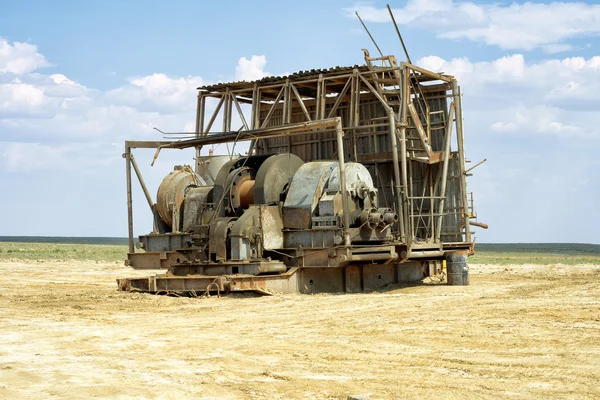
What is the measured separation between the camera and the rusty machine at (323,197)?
20.5 m

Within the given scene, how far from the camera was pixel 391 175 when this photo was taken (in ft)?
80.7

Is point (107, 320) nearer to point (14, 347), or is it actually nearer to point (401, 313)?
point (14, 347)

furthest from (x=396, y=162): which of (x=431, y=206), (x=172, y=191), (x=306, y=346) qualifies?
(x=306, y=346)

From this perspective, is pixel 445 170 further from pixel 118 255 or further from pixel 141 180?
pixel 118 255

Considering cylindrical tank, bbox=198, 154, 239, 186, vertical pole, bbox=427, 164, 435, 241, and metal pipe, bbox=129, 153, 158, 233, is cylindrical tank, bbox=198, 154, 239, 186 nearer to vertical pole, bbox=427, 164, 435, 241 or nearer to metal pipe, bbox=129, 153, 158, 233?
metal pipe, bbox=129, 153, 158, 233

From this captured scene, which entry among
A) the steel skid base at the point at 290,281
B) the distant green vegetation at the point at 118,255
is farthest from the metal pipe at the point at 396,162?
the distant green vegetation at the point at 118,255

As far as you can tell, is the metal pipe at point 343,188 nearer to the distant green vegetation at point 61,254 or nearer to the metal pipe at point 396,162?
the metal pipe at point 396,162

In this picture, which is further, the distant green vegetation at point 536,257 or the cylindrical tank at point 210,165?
the distant green vegetation at point 536,257

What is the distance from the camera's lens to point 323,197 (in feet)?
68.9

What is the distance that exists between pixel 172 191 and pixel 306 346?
12.2 m

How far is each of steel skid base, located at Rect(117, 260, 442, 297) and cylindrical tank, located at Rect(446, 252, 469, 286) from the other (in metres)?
1.18

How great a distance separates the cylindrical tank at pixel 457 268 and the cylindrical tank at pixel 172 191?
6923 mm

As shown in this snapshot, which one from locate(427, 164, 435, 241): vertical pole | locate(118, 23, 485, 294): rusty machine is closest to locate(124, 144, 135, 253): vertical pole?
locate(118, 23, 485, 294): rusty machine

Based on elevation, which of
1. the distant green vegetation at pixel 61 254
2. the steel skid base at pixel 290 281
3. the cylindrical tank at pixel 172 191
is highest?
the cylindrical tank at pixel 172 191
